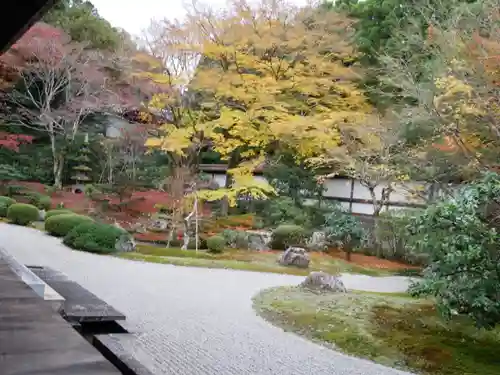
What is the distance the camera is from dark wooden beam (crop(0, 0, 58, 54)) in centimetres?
144

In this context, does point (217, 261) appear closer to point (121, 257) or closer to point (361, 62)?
point (121, 257)

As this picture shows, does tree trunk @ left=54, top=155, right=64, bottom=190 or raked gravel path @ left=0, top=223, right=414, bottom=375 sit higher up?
tree trunk @ left=54, top=155, right=64, bottom=190

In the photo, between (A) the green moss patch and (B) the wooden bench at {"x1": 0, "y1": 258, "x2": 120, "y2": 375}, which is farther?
(A) the green moss patch

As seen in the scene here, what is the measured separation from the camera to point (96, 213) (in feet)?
45.2

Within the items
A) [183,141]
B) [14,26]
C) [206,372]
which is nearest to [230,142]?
[183,141]

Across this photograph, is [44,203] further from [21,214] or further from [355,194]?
[355,194]

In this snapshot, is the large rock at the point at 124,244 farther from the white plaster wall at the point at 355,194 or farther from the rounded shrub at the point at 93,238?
the white plaster wall at the point at 355,194

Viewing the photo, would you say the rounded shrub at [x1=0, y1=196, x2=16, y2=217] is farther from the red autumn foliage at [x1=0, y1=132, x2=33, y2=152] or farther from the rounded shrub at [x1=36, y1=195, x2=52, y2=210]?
the red autumn foliage at [x1=0, y1=132, x2=33, y2=152]

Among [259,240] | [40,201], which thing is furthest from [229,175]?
[40,201]

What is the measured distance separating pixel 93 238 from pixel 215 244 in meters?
2.88

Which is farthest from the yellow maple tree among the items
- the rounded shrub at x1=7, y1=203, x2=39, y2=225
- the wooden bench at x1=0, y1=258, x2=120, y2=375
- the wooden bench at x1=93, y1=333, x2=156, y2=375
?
the wooden bench at x1=0, y1=258, x2=120, y2=375

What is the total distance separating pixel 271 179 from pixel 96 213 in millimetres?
5269

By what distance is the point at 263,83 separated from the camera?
1227 cm

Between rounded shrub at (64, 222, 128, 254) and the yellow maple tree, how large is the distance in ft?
8.92
